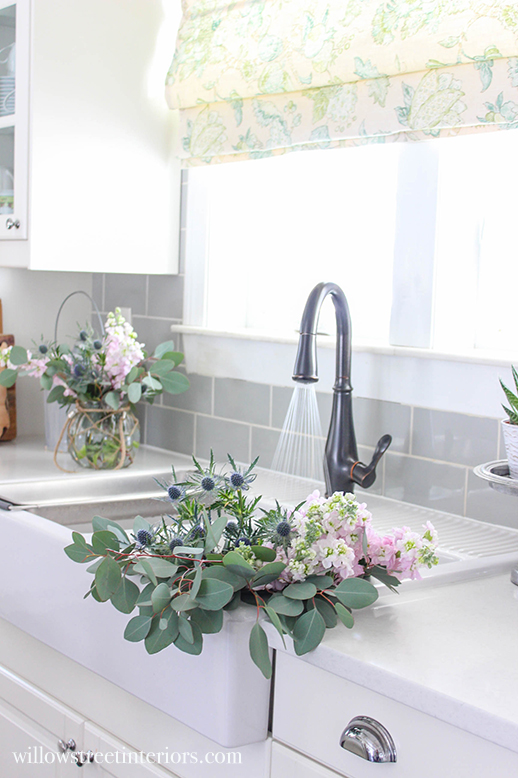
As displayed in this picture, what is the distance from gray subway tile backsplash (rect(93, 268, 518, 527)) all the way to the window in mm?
149

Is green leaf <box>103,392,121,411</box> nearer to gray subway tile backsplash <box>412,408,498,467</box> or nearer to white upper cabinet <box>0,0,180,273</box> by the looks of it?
white upper cabinet <box>0,0,180,273</box>

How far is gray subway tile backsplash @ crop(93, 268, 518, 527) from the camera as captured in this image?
1521 mm

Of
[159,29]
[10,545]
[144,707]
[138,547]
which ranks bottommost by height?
[144,707]

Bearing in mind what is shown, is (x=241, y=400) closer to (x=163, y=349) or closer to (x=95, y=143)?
(x=163, y=349)

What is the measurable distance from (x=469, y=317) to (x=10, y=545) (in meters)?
0.95

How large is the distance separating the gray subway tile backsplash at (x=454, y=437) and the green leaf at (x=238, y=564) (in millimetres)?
699

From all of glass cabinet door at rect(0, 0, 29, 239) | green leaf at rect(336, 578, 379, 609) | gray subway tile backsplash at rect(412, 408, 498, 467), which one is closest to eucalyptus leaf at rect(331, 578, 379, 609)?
green leaf at rect(336, 578, 379, 609)

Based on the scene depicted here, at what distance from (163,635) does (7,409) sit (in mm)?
1412

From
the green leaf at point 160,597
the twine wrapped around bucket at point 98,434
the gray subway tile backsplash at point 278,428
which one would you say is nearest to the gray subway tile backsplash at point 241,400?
the gray subway tile backsplash at point 278,428

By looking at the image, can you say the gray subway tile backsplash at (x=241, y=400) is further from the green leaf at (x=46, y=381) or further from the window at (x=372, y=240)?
the green leaf at (x=46, y=381)

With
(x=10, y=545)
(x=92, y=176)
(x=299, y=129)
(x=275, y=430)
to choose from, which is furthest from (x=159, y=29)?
(x=10, y=545)

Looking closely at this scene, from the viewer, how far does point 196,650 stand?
0.91 meters

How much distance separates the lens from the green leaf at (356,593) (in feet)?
3.06

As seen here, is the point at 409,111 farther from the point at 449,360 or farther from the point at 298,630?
the point at 298,630
